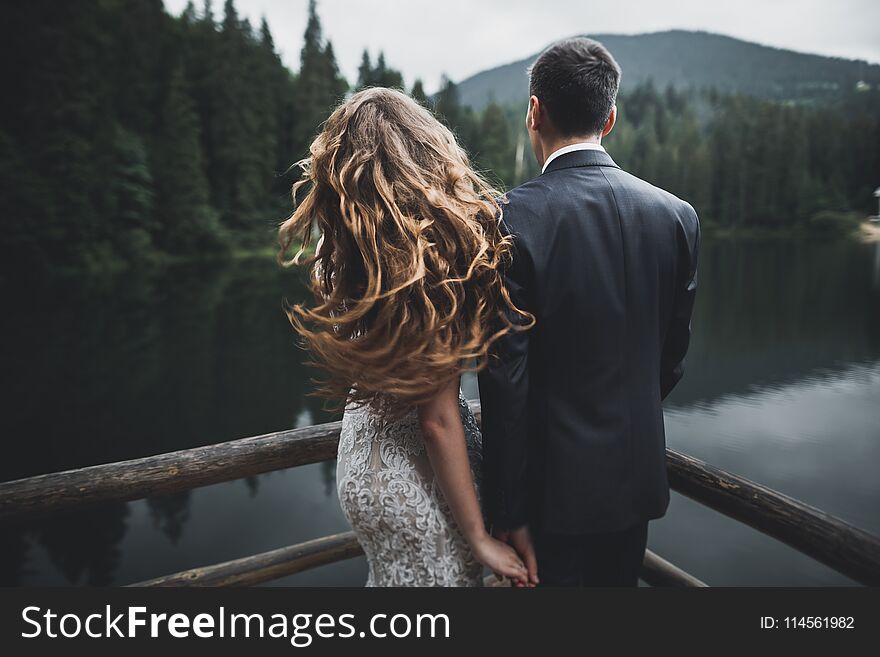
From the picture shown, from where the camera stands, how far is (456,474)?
1.53m

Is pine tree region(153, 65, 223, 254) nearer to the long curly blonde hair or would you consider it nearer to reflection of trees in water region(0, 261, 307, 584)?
reflection of trees in water region(0, 261, 307, 584)

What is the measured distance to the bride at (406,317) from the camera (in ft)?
4.69

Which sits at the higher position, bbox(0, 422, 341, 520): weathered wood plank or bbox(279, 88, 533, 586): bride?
bbox(279, 88, 533, 586): bride

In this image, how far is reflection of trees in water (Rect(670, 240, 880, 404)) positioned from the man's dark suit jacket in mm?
14195

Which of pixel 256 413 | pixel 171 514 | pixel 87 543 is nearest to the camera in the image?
pixel 87 543

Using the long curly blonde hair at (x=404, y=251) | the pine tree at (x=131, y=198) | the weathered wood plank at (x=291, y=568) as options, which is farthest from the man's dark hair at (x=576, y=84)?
the pine tree at (x=131, y=198)

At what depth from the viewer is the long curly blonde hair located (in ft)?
4.66

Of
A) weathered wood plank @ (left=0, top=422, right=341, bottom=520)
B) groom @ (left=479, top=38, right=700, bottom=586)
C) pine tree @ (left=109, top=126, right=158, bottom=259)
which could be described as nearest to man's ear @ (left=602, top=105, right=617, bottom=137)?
groom @ (left=479, top=38, right=700, bottom=586)

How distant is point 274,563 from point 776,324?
73.6ft

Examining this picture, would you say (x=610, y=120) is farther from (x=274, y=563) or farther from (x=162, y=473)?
(x=274, y=563)

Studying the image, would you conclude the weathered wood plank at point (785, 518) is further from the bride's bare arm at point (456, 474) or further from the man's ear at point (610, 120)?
the man's ear at point (610, 120)

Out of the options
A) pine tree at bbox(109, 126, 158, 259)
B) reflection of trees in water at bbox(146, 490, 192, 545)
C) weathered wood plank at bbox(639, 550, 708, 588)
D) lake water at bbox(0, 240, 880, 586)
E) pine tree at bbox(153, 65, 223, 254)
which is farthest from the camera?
pine tree at bbox(153, 65, 223, 254)

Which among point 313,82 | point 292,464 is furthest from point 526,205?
point 313,82

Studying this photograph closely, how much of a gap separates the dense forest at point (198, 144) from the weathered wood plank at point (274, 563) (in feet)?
7.12
